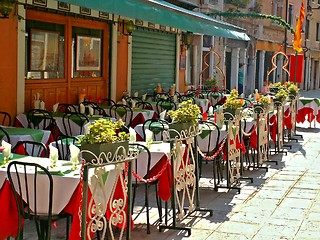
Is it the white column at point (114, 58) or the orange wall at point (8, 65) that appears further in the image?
the white column at point (114, 58)

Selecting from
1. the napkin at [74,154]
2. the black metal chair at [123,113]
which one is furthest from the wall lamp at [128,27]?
the napkin at [74,154]

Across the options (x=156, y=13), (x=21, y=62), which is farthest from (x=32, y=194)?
(x=156, y=13)

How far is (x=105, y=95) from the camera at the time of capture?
1383cm

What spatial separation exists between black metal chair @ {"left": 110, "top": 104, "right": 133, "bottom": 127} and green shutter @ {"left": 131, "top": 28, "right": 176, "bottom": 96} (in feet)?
11.6

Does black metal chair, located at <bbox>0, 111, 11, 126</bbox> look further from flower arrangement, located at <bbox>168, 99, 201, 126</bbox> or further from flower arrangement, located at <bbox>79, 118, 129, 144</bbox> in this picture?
flower arrangement, located at <bbox>79, 118, 129, 144</bbox>

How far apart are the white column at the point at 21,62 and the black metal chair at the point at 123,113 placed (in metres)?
2.04

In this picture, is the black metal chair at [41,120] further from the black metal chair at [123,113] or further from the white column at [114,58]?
the white column at [114,58]

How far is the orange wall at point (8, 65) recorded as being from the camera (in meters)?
9.91

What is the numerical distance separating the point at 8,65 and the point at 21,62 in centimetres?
33

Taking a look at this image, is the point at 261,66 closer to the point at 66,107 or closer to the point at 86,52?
the point at 86,52

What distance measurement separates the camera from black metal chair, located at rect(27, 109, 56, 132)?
9.54 m

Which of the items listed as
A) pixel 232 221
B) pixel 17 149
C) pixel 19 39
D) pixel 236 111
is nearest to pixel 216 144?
pixel 236 111

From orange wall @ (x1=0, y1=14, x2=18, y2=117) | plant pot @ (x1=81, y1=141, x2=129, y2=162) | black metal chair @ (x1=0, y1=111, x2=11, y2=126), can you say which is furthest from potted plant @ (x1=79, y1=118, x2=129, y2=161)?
orange wall @ (x1=0, y1=14, x2=18, y2=117)

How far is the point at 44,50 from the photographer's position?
11195 mm
